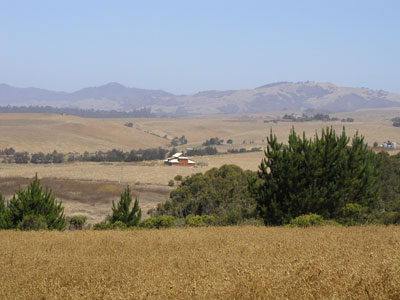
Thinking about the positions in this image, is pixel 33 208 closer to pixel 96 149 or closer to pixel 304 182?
pixel 304 182

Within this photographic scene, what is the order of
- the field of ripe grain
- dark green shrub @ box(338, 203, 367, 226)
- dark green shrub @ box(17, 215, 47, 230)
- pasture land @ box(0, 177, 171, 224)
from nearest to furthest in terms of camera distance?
the field of ripe grain < dark green shrub @ box(17, 215, 47, 230) < dark green shrub @ box(338, 203, 367, 226) < pasture land @ box(0, 177, 171, 224)

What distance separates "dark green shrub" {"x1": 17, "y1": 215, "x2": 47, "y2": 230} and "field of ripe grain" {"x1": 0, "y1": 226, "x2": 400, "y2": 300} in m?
13.7

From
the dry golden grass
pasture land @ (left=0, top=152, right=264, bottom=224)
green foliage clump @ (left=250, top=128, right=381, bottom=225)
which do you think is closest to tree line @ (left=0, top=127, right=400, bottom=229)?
green foliage clump @ (left=250, top=128, right=381, bottom=225)

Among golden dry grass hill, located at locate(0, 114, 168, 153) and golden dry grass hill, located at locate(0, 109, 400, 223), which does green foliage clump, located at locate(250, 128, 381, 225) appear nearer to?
golden dry grass hill, located at locate(0, 109, 400, 223)

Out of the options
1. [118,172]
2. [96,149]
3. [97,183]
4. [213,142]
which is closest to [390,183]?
[97,183]

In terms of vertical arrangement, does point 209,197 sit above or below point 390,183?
below

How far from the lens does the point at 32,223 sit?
1020 inches

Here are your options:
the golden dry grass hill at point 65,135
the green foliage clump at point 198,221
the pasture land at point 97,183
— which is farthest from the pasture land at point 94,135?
the green foliage clump at point 198,221

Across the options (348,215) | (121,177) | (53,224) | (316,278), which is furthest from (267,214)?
(121,177)

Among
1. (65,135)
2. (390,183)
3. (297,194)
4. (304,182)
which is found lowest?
(65,135)

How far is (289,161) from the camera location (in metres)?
26.5

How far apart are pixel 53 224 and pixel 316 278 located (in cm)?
2386

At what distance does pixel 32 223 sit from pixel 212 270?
802 inches

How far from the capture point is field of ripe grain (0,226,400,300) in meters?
5.92
